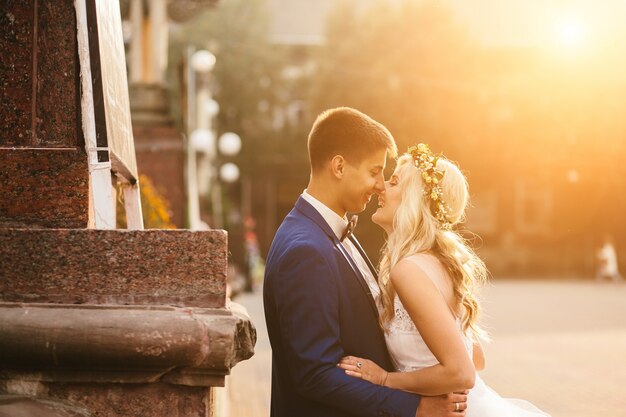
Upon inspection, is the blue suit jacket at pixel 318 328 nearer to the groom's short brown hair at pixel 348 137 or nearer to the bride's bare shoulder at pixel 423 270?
the bride's bare shoulder at pixel 423 270

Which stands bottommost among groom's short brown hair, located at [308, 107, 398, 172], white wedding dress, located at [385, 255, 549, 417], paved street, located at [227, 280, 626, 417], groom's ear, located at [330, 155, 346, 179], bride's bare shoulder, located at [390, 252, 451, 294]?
paved street, located at [227, 280, 626, 417]

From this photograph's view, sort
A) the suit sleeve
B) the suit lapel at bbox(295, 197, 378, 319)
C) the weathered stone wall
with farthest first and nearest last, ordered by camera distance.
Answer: the suit lapel at bbox(295, 197, 378, 319) → the suit sleeve → the weathered stone wall

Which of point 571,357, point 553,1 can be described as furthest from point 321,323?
point 553,1

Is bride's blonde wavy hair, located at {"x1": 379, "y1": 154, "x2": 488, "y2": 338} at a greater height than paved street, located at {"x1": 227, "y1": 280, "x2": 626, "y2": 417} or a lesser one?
greater

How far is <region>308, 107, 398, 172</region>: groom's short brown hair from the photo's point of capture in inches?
147

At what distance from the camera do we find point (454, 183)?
4031 mm

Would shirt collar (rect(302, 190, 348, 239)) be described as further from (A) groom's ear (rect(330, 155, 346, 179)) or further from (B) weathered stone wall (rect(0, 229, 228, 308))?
(B) weathered stone wall (rect(0, 229, 228, 308))

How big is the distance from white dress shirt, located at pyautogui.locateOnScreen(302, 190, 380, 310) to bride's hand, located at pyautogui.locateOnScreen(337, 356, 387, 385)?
0.41 metres

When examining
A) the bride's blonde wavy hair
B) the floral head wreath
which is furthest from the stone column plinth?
the floral head wreath

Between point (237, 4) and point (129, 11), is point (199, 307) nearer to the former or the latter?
point (129, 11)

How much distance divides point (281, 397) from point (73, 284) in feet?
3.06

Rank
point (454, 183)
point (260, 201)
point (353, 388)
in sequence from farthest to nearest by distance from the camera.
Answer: point (260, 201) → point (454, 183) → point (353, 388)

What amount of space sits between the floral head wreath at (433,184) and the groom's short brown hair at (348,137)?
29cm

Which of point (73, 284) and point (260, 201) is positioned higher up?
point (73, 284)
